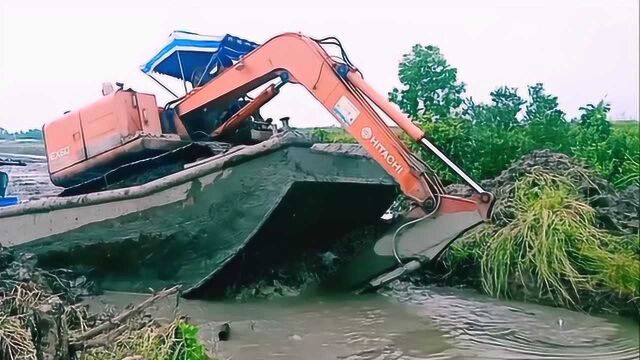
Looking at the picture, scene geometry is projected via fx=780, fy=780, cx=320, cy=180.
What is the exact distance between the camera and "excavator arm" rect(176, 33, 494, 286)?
545cm

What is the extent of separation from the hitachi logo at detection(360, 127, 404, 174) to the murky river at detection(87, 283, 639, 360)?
100 centimetres

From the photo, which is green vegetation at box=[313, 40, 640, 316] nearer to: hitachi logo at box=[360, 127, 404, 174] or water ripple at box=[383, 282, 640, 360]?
water ripple at box=[383, 282, 640, 360]

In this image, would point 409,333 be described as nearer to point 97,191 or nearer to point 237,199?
point 237,199

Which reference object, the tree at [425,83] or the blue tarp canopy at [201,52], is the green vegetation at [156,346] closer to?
the blue tarp canopy at [201,52]

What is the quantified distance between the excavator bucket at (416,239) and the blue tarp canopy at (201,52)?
2132 millimetres

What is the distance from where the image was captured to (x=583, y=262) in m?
5.35

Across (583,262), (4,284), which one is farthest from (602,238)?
(4,284)

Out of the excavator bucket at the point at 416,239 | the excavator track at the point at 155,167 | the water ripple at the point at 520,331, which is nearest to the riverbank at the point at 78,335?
the water ripple at the point at 520,331

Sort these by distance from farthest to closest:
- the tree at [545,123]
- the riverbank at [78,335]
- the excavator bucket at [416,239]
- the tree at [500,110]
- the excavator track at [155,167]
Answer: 1. the tree at [500,110]
2. the tree at [545,123]
3. the excavator track at [155,167]
4. the excavator bucket at [416,239]
5. the riverbank at [78,335]

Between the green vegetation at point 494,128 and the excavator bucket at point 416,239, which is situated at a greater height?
the green vegetation at point 494,128

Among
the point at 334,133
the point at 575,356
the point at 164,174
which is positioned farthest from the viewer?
the point at 334,133

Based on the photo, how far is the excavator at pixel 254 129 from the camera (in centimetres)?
554

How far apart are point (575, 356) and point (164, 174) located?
362cm

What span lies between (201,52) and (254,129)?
830 millimetres
